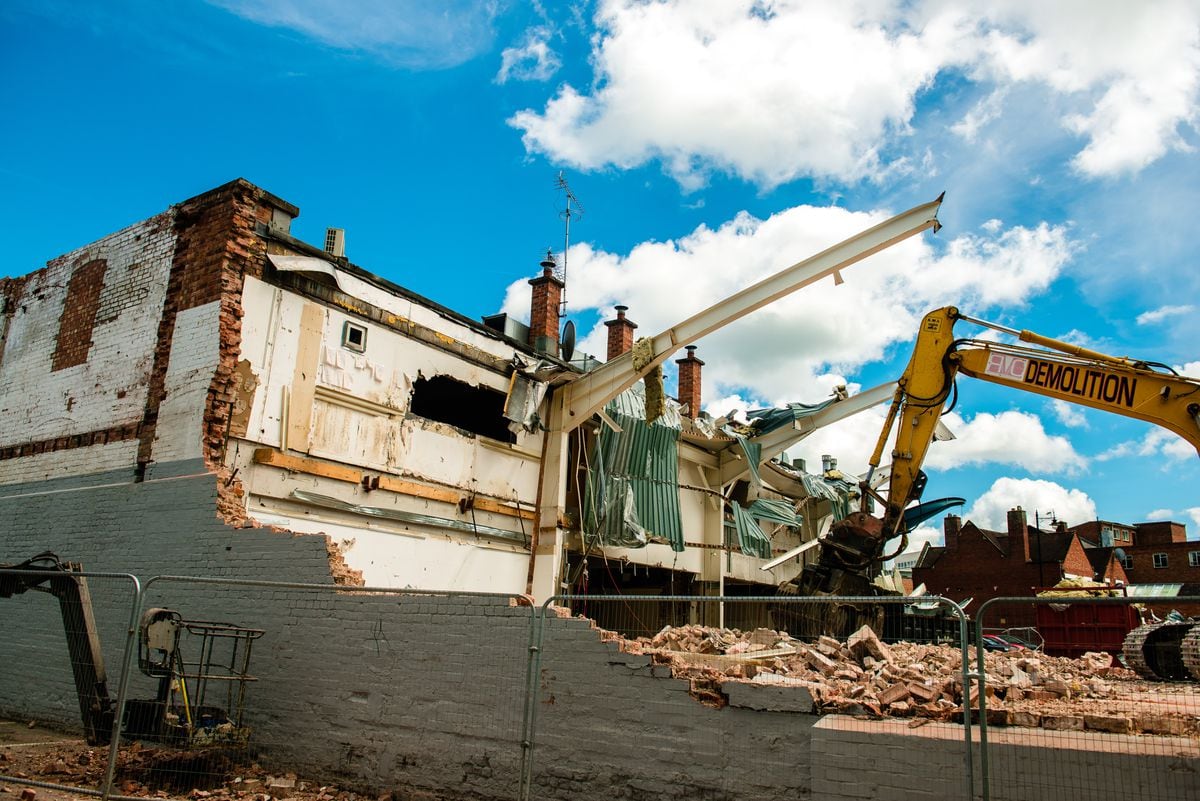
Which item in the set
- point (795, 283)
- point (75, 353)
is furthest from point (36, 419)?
point (795, 283)

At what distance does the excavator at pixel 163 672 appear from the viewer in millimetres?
8320

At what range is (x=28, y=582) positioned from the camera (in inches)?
383

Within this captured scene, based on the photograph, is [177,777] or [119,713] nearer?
[119,713]

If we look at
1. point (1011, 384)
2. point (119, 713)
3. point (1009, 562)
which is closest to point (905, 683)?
point (1011, 384)

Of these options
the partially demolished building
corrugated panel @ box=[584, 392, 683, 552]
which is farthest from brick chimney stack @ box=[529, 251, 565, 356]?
corrugated panel @ box=[584, 392, 683, 552]

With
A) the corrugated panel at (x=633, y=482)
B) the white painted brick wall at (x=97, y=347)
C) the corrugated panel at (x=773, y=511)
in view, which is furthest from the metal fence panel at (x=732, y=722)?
the corrugated panel at (x=773, y=511)

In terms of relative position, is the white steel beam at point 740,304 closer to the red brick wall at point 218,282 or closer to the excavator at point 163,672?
the red brick wall at point 218,282

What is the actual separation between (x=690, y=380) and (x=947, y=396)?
35.3 ft

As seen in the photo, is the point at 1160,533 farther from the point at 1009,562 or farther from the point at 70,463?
the point at 70,463

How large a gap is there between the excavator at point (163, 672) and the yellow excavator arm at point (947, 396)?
782cm

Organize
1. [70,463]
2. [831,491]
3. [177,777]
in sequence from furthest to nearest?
[831,491] → [70,463] → [177,777]

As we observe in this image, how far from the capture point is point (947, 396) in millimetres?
11680

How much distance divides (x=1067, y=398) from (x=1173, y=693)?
3428 mm

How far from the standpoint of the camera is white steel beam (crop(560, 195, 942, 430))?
11484 mm
